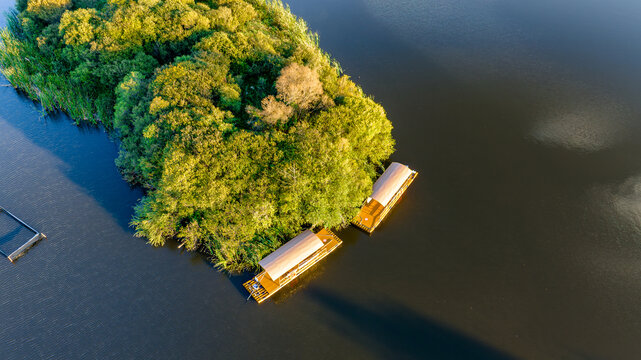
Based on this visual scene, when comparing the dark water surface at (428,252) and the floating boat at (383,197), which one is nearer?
the dark water surface at (428,252)

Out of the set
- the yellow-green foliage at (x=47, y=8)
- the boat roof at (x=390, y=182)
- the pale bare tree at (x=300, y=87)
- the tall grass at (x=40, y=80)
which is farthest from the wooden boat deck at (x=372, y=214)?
the yellow-green foliage at (x=47, y=8)

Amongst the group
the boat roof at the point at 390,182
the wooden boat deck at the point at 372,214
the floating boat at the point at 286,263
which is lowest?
the floating boat at the point at 286,263

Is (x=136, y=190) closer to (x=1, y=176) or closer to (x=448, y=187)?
(x=1, y=176)

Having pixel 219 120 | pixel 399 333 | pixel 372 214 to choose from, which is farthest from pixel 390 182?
pixel 219 120

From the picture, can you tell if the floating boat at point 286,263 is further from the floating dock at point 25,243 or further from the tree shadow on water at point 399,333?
the floating dock at point 25,243

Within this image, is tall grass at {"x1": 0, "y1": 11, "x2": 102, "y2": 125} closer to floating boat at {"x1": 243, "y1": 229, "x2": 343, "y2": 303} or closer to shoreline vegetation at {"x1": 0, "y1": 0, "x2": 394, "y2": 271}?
shoreline vegetation at {"x1": 0, "y1": 0, "x2": 394, "y2": 271}

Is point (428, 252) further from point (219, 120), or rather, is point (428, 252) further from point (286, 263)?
point (219, 120)

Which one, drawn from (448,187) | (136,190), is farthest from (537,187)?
(136,190)
